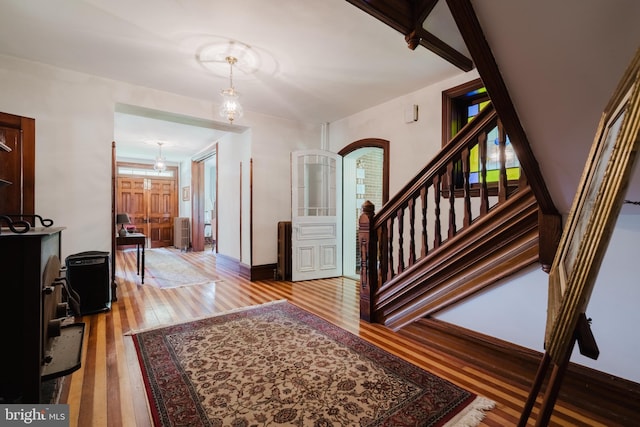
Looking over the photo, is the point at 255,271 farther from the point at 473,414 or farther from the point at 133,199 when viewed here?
the point at 133,199

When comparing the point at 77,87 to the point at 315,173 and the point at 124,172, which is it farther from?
the point at 124,172

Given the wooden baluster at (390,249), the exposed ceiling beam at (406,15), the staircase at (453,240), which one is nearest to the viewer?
the staircase at (453,240)

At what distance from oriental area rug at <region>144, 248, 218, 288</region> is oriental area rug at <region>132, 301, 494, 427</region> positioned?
2071 millimetres

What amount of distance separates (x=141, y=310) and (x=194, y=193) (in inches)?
216

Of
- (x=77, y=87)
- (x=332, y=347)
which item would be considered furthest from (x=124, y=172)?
(x=332, y=347)

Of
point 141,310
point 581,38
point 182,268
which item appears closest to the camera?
point 581,38

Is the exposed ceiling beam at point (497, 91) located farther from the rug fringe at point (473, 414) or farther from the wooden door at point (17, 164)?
the wooden door at point (17, 164)

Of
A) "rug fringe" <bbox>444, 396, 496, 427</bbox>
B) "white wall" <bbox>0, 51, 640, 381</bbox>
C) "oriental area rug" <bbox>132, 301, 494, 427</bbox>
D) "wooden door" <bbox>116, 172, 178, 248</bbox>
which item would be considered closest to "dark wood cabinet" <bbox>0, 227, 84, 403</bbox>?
"oriental area rug" <bbox>132, 301, 494, 427</bbox>

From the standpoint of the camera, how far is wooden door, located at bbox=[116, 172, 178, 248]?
9.01m

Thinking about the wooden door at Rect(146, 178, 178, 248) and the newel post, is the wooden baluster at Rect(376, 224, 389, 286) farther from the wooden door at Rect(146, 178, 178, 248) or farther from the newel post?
the wooden door at Rect(146, 178, 178, 248)

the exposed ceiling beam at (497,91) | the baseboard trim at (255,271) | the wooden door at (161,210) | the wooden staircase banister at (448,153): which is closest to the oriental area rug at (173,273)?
the baseboard trim at (255,271)

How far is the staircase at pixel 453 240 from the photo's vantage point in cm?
192

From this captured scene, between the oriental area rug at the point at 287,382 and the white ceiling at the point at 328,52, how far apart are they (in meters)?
1.46

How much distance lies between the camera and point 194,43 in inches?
113
